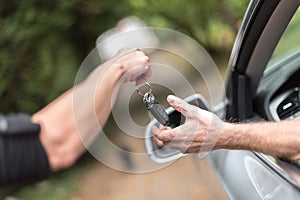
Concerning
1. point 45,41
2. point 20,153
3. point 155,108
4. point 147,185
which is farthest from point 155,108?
point 45,41

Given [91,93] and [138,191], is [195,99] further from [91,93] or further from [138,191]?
[138,191]

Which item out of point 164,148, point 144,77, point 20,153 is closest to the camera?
point 20,153

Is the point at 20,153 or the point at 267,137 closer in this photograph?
the point at 20,153

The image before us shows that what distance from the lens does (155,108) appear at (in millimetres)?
2119

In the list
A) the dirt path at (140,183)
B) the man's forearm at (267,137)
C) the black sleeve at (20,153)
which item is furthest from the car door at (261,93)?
the dirt path at (140,183)

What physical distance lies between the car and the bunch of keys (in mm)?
99

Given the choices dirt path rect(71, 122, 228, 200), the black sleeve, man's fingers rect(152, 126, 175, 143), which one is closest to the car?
man's fingers rect(152, 126, 175, 143)

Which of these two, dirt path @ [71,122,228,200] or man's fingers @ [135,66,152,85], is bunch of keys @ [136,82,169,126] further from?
dirt path @ [71,122,228,200]

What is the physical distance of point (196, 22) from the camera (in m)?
7.51

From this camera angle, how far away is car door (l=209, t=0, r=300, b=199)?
2367 mm

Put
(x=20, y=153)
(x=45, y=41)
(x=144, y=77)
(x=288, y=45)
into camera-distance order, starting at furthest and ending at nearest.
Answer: (x=45, y=41) < (x=288, y=45) < (x=144, y=77) < (x=20, y=153)

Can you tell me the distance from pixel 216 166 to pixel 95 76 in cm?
103

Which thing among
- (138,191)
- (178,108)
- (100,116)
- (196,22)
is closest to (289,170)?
(178,108)

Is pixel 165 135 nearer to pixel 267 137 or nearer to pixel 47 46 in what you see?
pixel 267 137
